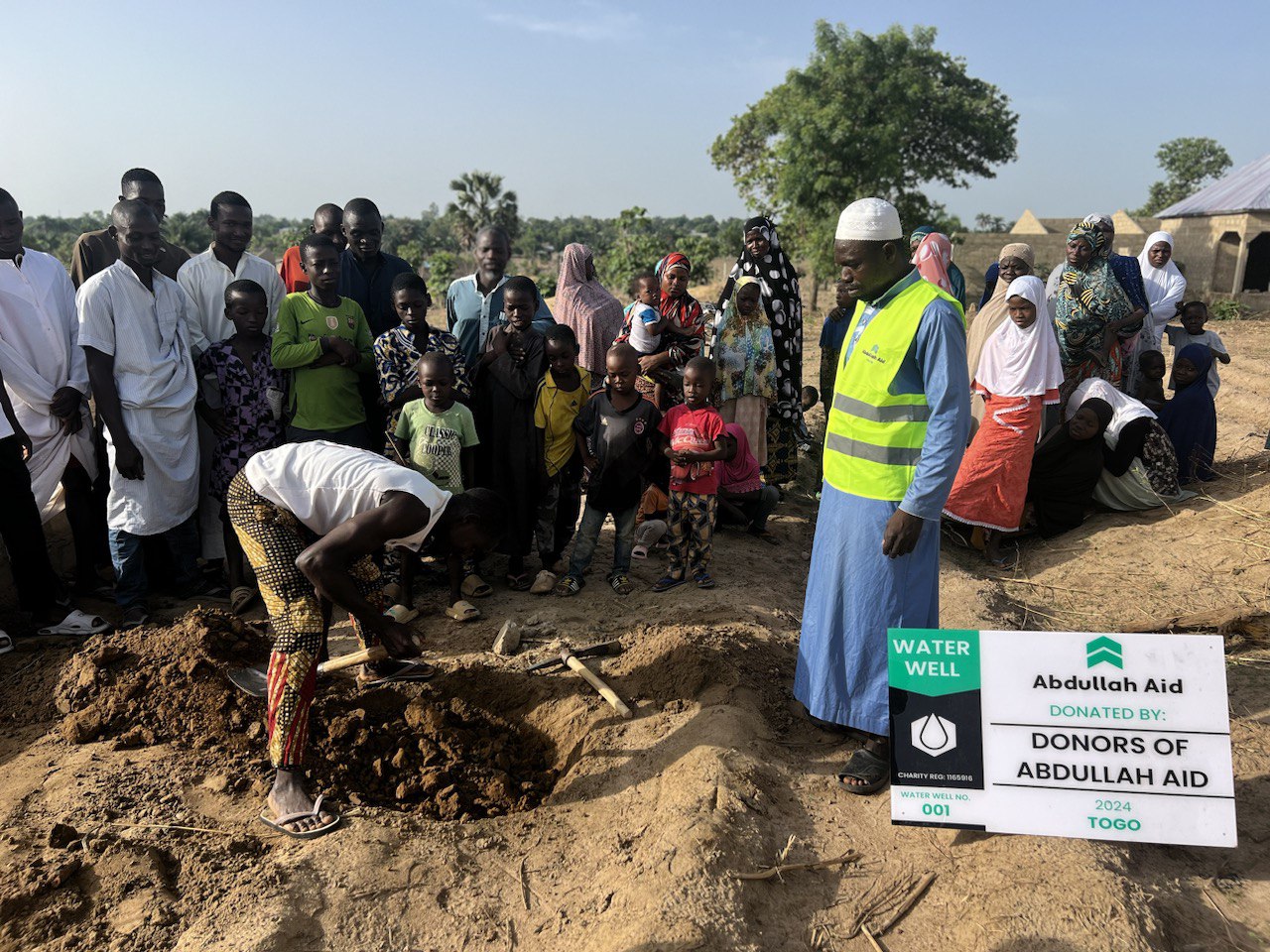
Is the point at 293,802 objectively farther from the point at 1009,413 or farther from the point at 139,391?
the point at 1009,413

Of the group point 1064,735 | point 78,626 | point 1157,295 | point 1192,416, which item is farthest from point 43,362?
point 1157,295

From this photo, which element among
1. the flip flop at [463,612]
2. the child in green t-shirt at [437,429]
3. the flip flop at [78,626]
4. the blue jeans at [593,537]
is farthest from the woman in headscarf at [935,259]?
the flip flop at [78,626]

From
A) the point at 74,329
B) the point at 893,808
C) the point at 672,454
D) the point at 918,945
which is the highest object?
the point at 74,329

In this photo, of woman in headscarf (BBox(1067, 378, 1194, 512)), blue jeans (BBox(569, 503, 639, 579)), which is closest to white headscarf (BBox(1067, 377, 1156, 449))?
woman in headscarf (BBox(1067, 378, 1194, 512))

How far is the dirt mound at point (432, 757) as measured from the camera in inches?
126

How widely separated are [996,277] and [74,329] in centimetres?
633

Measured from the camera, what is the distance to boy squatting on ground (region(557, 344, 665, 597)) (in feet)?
15.0

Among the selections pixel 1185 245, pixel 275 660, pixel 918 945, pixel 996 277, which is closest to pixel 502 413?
pixel 275 660

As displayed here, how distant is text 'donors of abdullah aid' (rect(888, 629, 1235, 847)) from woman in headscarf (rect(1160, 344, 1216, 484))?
4.49m

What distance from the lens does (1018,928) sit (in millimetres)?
2465

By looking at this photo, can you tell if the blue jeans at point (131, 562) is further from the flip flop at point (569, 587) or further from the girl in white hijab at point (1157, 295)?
the girl in white hijab at point (1157, 295)

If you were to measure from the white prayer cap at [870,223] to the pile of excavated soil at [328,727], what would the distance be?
236 cm

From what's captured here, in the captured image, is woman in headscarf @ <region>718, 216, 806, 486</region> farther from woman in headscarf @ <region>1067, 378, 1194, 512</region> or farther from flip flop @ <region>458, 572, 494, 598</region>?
flip flop @ <region>458, 572, 494, 598</region>

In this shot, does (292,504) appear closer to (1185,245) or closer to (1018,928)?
(1018,928)
